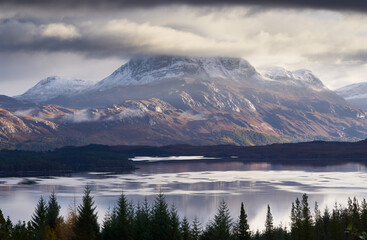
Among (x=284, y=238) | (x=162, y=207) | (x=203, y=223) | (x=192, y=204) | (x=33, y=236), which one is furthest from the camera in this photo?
(x=192, y=204)

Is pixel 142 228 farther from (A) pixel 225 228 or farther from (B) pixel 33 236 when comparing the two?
(B) pixel 33 236

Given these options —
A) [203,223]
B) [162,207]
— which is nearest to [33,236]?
[162,207]

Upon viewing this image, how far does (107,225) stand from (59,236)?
32.3 feet

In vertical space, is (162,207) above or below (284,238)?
above

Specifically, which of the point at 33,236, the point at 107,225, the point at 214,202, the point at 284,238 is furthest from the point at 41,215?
the point at 214,202

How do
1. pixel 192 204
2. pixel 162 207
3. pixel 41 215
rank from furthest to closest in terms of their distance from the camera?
pixel 192 204, pixel 41 215, pixel 162 207

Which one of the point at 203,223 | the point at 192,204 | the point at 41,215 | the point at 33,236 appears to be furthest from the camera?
the point at 192,204

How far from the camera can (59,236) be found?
8812 centimetres

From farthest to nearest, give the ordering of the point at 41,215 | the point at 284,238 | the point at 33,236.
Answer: the point at 284,238 → the point at 41,215 → the point at 33,236

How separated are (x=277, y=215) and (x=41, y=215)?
89064 millimetres

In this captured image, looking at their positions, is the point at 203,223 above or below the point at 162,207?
below

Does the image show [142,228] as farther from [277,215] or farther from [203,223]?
[277,215]

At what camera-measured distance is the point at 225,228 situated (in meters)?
84.9

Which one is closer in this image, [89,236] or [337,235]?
[89,236]
